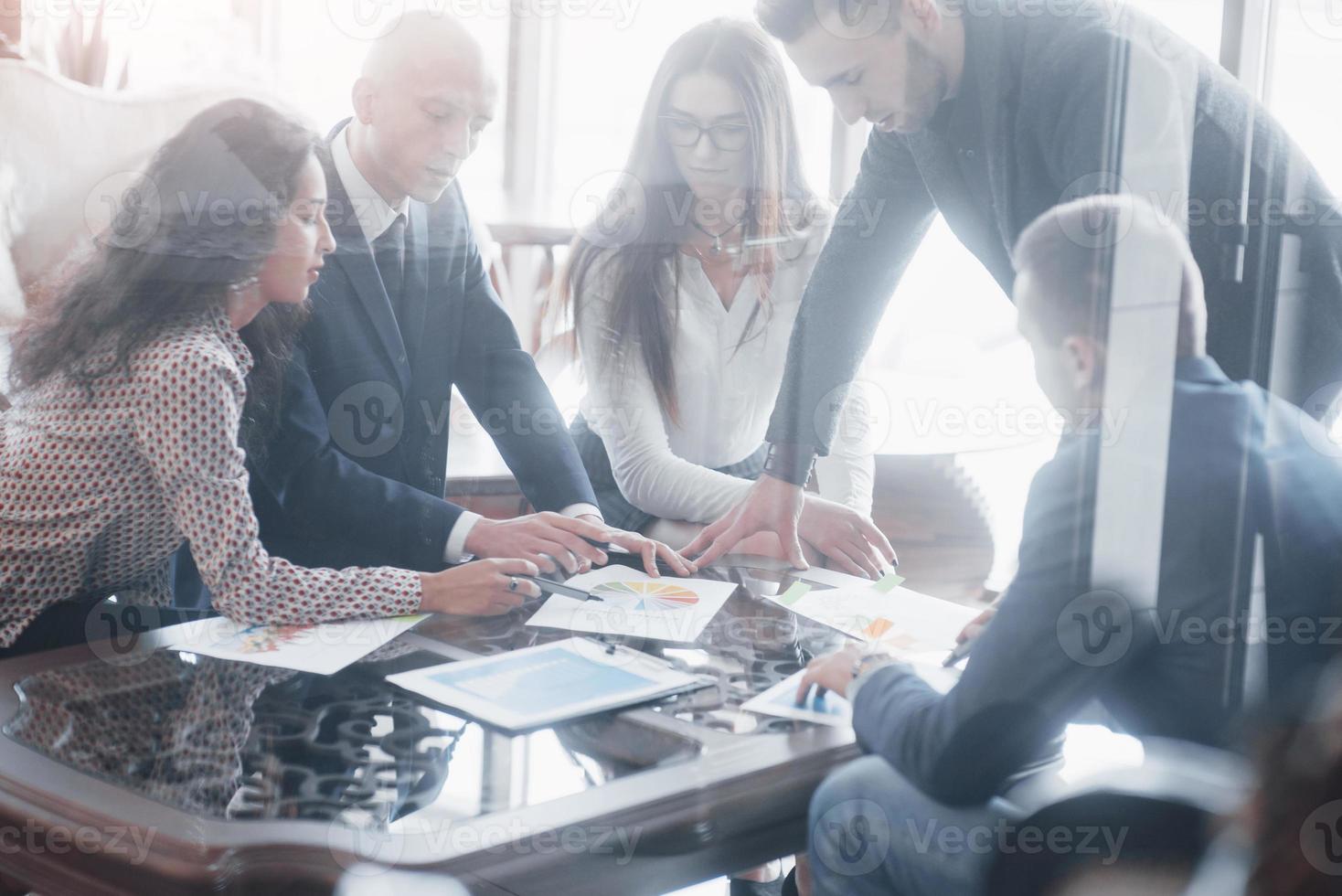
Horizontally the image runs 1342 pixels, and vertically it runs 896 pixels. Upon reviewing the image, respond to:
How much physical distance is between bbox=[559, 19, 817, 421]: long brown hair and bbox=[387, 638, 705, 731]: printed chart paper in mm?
846

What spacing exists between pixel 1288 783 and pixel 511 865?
0.45 metres

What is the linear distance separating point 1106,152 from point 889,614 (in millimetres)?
526

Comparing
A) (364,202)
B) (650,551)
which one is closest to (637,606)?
(650,551)

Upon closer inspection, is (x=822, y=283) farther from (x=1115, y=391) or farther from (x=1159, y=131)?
(x=1115, y=391)

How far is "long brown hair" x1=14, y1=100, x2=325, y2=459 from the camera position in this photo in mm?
1260

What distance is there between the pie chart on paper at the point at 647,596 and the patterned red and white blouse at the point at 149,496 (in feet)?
0.72

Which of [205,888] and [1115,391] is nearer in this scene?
[205,888]

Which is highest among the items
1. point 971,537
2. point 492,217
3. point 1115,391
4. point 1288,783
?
point 492,217

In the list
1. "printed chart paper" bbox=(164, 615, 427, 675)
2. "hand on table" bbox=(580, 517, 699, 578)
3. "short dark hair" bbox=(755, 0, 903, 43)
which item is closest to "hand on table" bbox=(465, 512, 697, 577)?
"hand on table" bbox=(580, 517, 699, 578)

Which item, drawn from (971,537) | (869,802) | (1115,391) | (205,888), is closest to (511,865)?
(205,888)

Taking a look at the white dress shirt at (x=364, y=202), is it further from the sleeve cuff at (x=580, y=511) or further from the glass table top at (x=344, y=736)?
the glass table top at (x=344, y=736)

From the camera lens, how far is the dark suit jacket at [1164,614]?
0.82 meters

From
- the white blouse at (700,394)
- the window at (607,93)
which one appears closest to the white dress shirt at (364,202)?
the white blouse at (700,394)

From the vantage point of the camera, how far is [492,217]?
2689 millimetres
